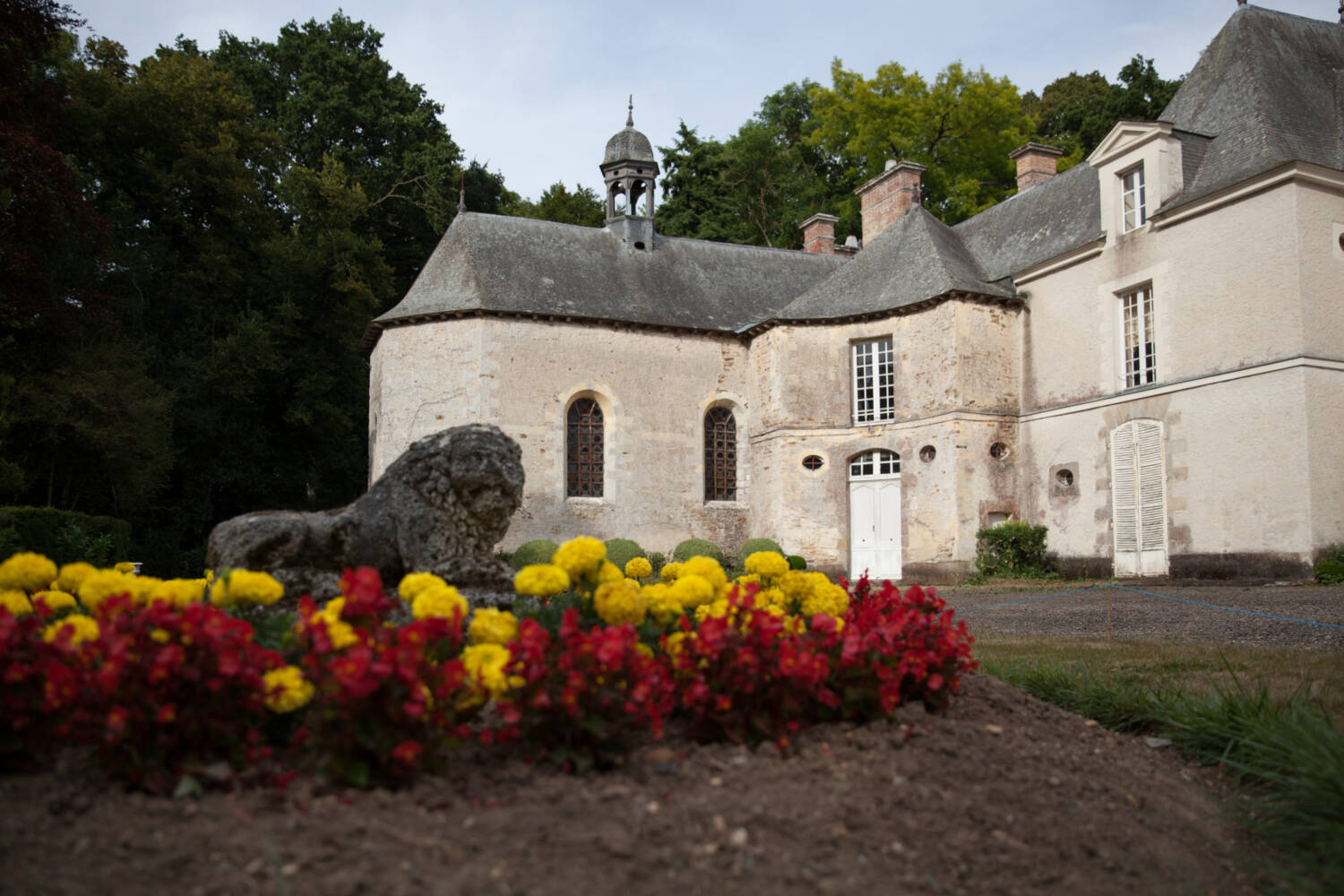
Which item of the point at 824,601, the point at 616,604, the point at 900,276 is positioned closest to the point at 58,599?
the point at 616,604

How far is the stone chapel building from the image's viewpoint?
13484 millimetres

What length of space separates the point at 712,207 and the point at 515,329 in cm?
1803

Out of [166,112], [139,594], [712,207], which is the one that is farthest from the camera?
[712,207]

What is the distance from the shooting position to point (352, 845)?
7.86ft

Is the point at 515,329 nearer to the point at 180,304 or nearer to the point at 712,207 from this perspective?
the point at 180,304

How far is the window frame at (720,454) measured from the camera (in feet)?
67.8

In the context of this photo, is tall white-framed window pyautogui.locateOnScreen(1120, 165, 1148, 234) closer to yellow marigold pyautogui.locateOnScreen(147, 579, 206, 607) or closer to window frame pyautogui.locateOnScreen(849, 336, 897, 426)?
window frame pyautogui.locateOnScreen(849, 336, 897, 426)

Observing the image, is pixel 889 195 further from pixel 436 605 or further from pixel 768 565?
pixel 436 605

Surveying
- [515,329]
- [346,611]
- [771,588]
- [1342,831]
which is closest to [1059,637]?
[771,588]

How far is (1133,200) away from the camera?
15984 mm

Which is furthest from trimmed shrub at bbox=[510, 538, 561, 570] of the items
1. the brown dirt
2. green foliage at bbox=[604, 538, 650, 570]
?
the brown dirt

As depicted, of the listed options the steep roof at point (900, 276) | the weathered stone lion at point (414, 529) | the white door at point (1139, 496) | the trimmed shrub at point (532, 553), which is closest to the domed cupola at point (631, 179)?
the steep roof at point (900, 276)

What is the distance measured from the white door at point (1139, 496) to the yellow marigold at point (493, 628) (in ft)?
47.3

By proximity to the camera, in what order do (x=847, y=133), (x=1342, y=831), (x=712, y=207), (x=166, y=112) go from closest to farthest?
(x=1342, y=831)
(x=166, y=112)
(x=847, y=133)
(x=712, y=207)
